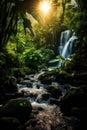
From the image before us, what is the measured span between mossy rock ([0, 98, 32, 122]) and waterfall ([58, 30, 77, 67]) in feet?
42.0

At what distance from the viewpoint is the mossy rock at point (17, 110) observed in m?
5.39

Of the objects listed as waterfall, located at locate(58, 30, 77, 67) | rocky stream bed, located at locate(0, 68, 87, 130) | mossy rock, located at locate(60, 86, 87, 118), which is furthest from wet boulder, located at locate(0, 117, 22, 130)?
waterfall, located at locate(58, 30, 77, 67)

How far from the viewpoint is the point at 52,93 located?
8.66 m

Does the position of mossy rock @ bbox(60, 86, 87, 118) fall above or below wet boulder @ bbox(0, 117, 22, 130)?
below

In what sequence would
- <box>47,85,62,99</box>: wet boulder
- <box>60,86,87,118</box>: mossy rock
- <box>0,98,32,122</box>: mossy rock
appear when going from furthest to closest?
<box>47,85,62,99</box>: wet boulder, <box>60,86,87,118</box>: mossy rock, <box>0,98,32,122</box>: mossy rock

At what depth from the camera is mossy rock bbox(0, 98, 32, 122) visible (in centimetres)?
539

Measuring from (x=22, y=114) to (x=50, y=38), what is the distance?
63.5 ft

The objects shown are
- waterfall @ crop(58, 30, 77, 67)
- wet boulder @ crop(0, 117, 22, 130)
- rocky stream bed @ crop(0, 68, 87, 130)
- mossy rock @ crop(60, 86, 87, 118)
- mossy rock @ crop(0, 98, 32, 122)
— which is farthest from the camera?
waterfall @ crop(58, 30, 77, 67)

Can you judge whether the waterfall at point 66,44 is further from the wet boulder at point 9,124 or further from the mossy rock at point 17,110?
the wet boulder at point 9,124

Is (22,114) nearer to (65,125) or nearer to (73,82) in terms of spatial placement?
(65,125)

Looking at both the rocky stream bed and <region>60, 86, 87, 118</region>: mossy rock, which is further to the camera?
<region>60, 86, 87, 118</region>: mossy rock

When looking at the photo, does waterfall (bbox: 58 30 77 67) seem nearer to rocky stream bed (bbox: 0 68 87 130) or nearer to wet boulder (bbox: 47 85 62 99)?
wet boulder (bbox: 47 85 62 99)

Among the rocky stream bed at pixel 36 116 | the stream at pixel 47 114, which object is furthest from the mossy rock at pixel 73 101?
the stream at pixel 47 114

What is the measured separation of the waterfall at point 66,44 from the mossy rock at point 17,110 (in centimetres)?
1280
